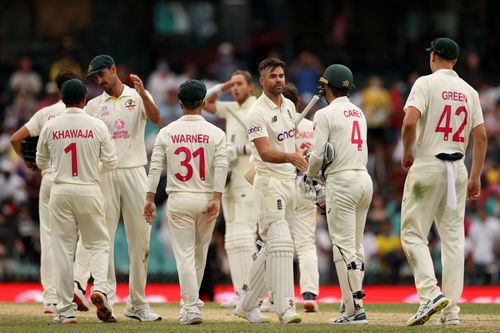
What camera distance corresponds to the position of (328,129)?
539 inches

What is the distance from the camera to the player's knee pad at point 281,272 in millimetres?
13555

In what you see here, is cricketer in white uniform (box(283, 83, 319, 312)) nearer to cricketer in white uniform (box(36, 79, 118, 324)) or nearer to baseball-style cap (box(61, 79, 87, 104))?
cricketer in white uniform (box(36, 79, 118, 324))

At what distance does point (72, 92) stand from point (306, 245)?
12.1 feet

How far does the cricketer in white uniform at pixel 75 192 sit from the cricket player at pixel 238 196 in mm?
3048

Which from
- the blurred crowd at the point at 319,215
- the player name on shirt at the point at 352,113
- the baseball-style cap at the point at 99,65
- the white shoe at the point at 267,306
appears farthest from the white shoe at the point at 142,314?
the blurred crowd at the point at 319,215

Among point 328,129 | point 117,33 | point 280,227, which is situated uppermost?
point 117,33

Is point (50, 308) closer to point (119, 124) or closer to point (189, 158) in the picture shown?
point (119, 124)

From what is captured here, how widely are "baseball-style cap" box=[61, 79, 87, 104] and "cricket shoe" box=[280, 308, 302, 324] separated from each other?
3.07 meters

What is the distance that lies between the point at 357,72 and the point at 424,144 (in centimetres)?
1655

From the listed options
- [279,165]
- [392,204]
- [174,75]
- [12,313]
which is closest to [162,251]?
[392,204]

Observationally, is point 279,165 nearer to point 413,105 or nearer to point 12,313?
point 413,105

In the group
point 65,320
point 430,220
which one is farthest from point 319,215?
point 65,320

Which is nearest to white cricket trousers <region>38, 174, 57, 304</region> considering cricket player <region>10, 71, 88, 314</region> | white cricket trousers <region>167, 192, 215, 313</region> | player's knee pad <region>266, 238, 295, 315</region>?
cricket player <region>10, 71, 88, 314</region>

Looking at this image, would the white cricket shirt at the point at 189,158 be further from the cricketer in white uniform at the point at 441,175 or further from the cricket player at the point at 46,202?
the cricket player at the point at 46,202
